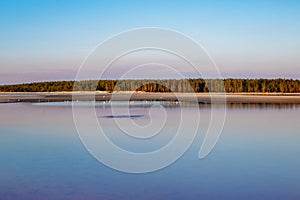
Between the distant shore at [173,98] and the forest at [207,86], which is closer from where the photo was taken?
the distant shore at [173,98]

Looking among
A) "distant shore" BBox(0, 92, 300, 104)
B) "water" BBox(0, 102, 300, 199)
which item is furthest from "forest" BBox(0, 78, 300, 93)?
"water" BBox(0, 102, 300, 199)

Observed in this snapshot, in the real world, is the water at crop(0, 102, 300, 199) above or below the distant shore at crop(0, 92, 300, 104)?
below

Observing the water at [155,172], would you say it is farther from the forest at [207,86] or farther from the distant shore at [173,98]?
the forest at [207,86]

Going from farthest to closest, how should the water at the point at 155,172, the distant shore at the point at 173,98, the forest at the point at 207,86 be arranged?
1. the forest at the point at 207,86
2. the distant shore at the point at 173,98
3. the water at the point at 155,172

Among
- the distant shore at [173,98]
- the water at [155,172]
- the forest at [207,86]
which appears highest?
the forest at [207,86]

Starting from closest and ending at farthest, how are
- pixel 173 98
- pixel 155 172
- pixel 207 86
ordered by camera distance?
pixel 155 172 → pixel 173 98 → pixel 207 86

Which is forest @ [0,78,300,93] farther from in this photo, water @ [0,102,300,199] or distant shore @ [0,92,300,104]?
water @ [0,102,300,199]

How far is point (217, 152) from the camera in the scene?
28.7 feet

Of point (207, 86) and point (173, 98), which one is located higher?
point (207, 86)

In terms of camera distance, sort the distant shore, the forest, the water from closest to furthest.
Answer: the water
the distant shore
the forest

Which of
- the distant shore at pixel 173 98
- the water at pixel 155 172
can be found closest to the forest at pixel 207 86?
the distant shore at pixel 173 98

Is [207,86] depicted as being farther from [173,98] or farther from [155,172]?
[155,172]

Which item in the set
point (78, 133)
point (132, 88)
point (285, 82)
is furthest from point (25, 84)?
point (78, 133)

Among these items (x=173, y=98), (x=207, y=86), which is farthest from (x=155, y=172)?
(x=207, y=86)
